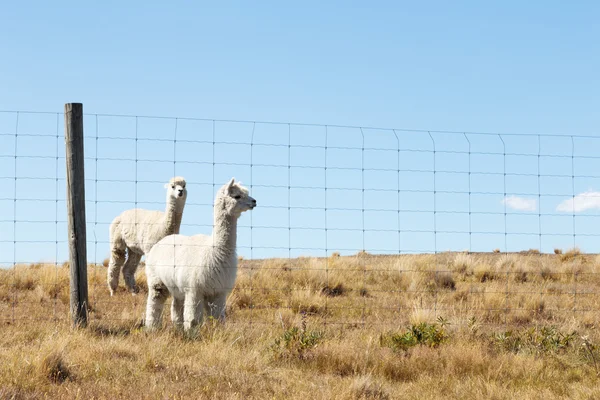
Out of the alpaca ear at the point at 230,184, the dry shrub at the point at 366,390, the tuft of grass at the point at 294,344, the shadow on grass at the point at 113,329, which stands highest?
the alpaca ear at the point at 230,184

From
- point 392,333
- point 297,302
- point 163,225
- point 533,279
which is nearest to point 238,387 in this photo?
point 392,333

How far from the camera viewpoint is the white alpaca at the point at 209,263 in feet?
26.5

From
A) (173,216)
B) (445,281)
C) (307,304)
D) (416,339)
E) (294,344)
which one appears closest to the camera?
(294,344)

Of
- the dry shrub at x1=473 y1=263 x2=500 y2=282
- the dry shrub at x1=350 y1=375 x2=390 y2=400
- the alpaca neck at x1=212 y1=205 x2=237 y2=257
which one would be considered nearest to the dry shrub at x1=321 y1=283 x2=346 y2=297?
the dry shrub at x1=473 y1=263 x2=500 y2=282

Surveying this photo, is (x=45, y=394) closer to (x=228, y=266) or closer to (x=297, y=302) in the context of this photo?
(x=228, y=266)

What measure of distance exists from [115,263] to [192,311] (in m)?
7.00

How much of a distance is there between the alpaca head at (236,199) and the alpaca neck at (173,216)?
200 inches

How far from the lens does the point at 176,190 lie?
1294 cm

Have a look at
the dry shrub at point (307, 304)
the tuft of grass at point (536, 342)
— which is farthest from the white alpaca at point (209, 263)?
the tuft of grass at point (536, 342)

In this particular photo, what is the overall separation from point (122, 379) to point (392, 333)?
355cm

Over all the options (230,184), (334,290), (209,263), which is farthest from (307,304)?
(230,184)

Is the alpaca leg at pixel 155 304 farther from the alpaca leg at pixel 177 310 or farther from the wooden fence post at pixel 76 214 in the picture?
the wooden fence post at pixel 76 214

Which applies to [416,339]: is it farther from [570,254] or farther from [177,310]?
[570,254]

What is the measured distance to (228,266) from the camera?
818 cm
